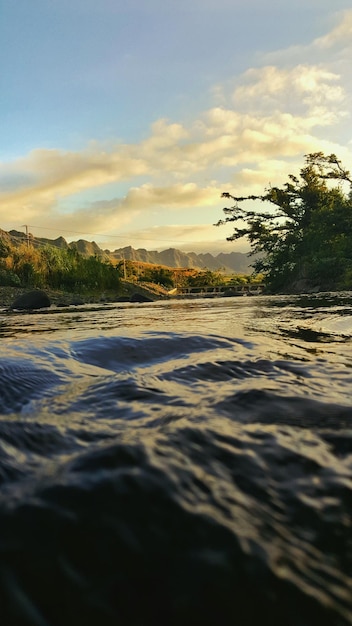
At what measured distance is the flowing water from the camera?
34.3 inches

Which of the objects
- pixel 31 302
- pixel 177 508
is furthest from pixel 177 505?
pixel 31 302

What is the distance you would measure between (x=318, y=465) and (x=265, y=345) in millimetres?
2721

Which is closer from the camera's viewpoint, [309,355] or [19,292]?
[309,355]

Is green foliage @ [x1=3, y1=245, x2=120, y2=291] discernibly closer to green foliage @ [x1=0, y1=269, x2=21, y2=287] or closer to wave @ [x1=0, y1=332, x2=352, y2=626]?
green foliage @ [x1=0, y1=269, x2=21, y2=287]

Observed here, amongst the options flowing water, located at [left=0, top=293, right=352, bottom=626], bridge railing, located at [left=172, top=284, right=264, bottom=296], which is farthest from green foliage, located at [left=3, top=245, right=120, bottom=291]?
bridge railing, located at [left=172, top=284, right=264, bottom=296]

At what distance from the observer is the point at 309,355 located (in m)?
3.50

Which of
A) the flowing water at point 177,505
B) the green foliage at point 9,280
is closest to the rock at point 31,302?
the green foliage at point 9,280

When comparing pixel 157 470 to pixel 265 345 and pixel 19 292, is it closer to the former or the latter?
pixel 265 345

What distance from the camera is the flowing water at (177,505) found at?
0.87 meters

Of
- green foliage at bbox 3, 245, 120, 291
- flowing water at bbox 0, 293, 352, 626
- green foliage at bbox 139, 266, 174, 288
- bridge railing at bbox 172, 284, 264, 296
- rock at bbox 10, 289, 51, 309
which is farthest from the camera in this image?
green foliage at bbox 139, 266, 174, 288

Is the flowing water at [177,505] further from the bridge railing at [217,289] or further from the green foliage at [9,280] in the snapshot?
the bridge railing at [217,289]

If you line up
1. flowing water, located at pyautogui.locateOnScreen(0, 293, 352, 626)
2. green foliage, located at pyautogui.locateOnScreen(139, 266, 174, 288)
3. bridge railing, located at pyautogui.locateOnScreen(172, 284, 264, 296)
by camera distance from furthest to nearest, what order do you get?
green foliage, located at pyautogui.locateOnScreen(139, 266, 174, 288) < bridge railing, located at pyautogui.locateOnScreen(172, 284, 264, 296) < flowing water, located at pyautogui.locateOnScreen(0, 293, 352, 626)

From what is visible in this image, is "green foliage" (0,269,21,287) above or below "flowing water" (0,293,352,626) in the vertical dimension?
above

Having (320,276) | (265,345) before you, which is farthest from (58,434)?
(320,276)
